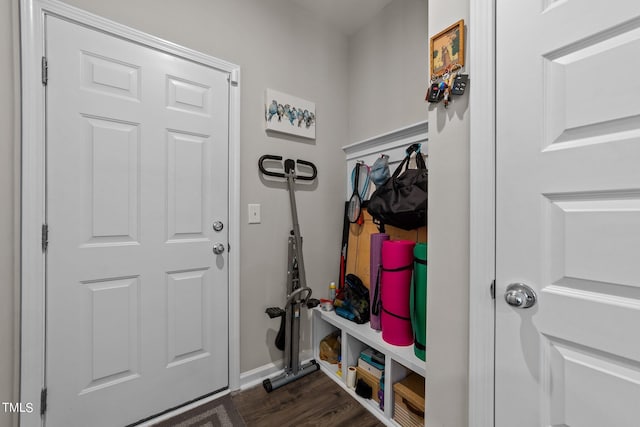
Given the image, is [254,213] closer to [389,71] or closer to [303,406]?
[303,406]

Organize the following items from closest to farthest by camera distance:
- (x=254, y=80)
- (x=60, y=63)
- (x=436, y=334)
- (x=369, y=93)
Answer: (x=436, y=334) < (x=60, y=63) < (x=254, y=80) < (x=369, y=93)

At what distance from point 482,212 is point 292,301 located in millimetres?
1293

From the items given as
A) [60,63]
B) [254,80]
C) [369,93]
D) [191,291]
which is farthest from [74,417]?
[369,93]

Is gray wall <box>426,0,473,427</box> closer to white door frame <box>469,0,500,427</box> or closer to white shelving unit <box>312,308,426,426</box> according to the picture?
white door frame <box>469,0,500,427</box>

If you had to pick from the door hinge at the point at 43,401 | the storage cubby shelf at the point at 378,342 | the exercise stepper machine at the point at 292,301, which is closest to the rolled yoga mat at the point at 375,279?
the storage cubby shelf at the point at 378,342

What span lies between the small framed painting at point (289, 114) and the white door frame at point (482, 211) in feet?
4.01

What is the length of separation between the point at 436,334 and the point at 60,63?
2066 millimetres

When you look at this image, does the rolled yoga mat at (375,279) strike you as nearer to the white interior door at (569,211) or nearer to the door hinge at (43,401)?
the white interior door at (569,211)

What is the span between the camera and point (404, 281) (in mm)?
1396

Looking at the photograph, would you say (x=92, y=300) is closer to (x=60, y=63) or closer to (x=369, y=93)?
(x=60, y=63)

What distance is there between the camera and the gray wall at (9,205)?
41.9 inches

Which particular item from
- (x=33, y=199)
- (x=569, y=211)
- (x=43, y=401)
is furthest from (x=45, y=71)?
(x=569, y=211)

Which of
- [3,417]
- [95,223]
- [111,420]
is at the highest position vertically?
[95,223]

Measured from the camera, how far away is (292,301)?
172 cm
